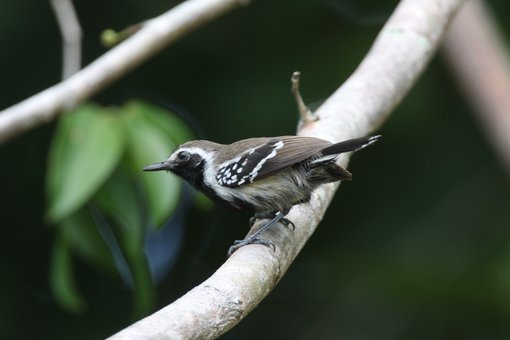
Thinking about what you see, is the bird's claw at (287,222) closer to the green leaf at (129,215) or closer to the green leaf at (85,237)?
the green leaf at (129,215)

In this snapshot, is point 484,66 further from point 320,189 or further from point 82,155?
point 82,155

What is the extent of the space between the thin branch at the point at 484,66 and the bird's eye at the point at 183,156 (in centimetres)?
271

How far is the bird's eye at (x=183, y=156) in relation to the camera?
4.39 m

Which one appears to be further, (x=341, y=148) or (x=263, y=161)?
(x=263, y=161)

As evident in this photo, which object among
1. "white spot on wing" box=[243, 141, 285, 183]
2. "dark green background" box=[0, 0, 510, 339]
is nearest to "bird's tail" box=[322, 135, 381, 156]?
"white spot on wing" box=[243, 141, 285, 183]

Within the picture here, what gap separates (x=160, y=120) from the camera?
177 inches

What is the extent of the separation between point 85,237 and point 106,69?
1084 millimetres

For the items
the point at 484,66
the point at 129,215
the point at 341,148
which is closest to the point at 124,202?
the point at 129,215

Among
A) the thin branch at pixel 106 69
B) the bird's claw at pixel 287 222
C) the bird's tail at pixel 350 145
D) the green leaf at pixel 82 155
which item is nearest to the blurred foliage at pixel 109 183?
the green leaf at pixel 82 155

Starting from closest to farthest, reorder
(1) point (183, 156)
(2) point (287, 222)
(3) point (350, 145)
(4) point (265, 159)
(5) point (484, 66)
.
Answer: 1. (3) point (350, 145)
2. (2) point (287, 222)
3. (4) point (265, 159)
4. (1) point (183, 156)
5. (5) point (484, 66)

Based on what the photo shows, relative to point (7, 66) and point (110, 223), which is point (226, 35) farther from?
point (110, 223)

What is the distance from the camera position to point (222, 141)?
6.73m

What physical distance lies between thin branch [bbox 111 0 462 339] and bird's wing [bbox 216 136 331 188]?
22 centimetres

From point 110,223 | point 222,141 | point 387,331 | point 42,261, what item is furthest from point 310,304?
point 110,223
